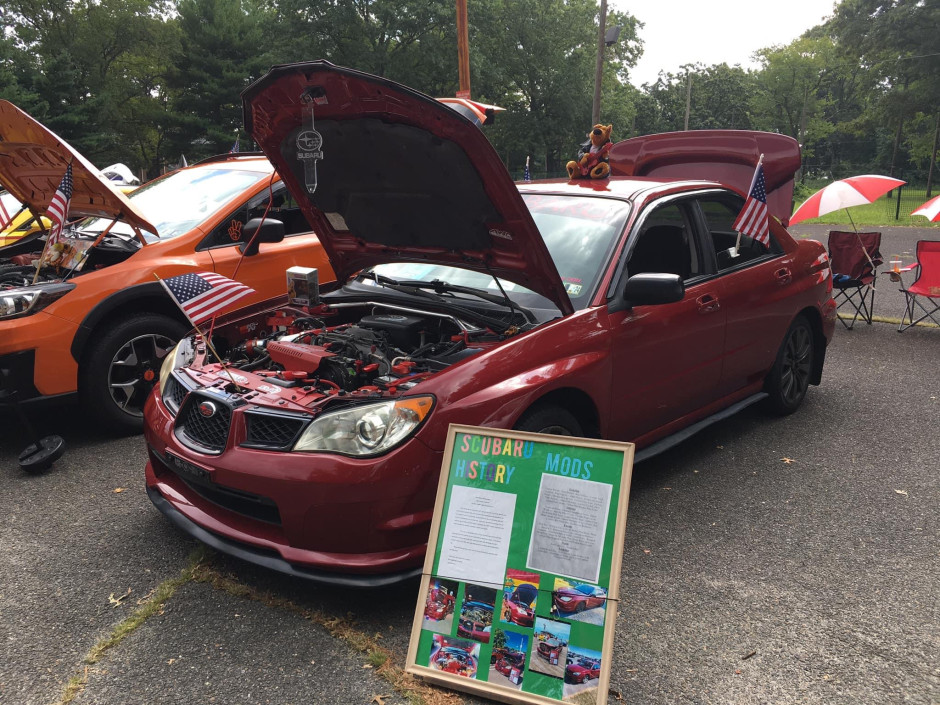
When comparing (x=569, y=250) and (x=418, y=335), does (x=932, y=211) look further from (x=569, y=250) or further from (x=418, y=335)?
(x=418, y=335)

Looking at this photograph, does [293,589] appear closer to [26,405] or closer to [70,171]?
[26,405]

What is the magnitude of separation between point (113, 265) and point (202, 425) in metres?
2.45

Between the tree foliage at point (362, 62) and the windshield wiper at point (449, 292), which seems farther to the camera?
the tree foliage at point (362, 62)

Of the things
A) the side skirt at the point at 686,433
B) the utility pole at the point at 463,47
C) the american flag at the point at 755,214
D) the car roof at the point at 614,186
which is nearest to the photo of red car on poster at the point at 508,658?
the side skirt at the point at 686,433

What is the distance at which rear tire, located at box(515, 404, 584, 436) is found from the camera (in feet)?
10.1

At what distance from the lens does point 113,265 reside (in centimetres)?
499

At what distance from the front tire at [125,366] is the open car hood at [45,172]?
0.70 m

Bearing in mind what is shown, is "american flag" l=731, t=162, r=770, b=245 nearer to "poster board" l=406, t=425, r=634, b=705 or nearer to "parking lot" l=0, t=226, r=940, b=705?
"parking lot" l=0, t=226, r=940, b=705

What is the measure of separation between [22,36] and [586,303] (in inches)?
1859

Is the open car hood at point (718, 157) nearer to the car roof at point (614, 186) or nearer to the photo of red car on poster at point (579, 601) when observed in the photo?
the car roof at point (614, 186)

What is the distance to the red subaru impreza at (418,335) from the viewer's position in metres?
2.75

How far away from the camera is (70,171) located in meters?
4.53

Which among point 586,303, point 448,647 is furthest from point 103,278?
point 448,647

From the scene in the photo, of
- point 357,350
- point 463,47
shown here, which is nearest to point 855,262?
→ point 357,350
